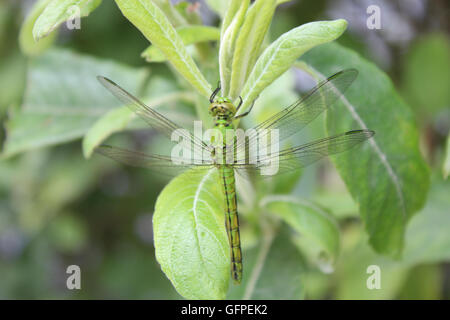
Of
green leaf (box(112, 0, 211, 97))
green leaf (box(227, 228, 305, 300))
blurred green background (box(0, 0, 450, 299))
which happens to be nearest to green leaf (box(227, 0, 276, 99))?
green leaf (box(112, 0, 211, 97))

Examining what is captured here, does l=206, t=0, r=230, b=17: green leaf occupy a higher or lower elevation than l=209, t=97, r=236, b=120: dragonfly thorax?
higher

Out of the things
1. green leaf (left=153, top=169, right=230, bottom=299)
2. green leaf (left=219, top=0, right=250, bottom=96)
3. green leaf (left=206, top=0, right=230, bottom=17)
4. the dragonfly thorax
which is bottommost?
green leaf (left=153, top=169, right=230, bottom=299)

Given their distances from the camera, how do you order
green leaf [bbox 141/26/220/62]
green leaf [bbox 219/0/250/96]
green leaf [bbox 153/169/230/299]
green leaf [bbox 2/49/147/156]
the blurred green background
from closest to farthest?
green leaf [bbox 153/169/230/299], green leaf [bbox 219/0/250/96], green leaf [bbox 141/26/220/62], green leaf [bbox 2/49/147/156], the blurred green background

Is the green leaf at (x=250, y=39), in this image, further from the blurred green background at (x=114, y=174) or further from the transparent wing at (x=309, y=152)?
the blurred green background at (x=114, y=174)

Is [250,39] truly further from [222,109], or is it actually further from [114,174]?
[114,174]

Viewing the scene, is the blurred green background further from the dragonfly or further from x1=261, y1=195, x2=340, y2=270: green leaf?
the dragonfly

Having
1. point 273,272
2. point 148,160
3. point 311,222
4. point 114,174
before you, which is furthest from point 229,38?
point 114,174

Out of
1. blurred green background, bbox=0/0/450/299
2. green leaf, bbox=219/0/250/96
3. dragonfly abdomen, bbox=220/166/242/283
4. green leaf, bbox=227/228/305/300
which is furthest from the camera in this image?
blurred green background, bbox=0/0/450/299
